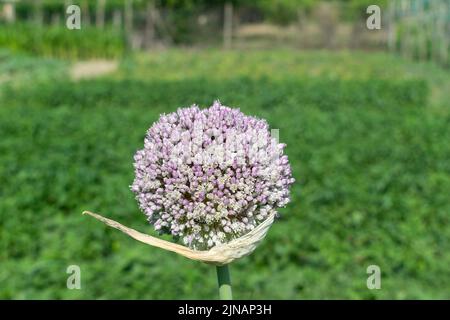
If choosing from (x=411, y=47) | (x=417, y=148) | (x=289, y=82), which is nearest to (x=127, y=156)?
(x=417, y=148)

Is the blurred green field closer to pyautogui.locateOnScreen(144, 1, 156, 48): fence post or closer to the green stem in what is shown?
the green stem

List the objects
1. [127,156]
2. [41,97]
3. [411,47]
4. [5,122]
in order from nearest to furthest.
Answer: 1. [127,156]
2. [5,122]
3. [41,97]
4. [411,47]

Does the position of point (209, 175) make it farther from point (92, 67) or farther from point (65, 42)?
point (65, 42)

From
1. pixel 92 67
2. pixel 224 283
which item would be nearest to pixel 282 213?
pixel 224 283

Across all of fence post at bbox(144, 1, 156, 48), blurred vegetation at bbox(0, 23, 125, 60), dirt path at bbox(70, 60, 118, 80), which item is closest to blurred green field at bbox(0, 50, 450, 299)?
dirt path at bbox(70, 60, 118, 80)
